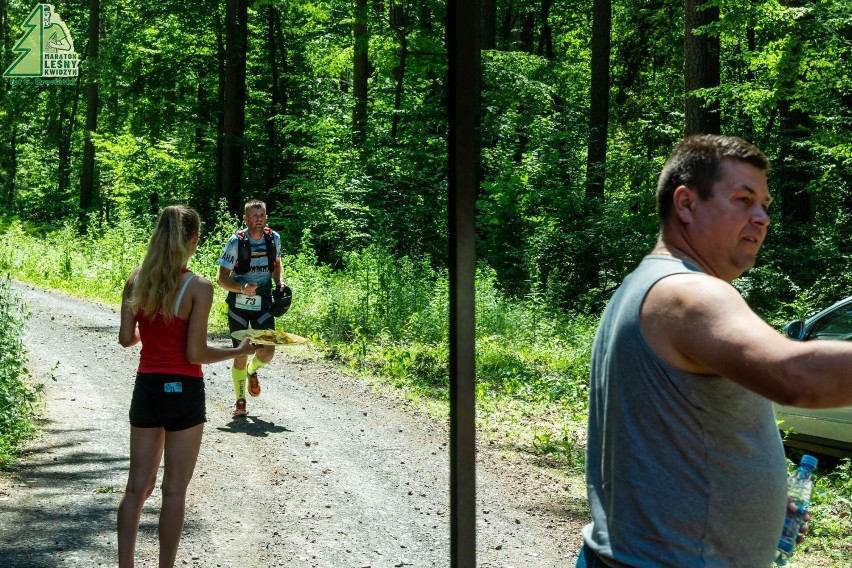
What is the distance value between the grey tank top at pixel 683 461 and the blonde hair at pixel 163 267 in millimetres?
3105

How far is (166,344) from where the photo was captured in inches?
187

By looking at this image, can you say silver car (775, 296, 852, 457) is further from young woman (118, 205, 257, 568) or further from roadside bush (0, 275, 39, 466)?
roadside bush (0, 275, 39, 466)

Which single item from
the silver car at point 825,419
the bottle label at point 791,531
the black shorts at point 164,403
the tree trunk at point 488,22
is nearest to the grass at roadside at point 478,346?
the silver car at point 825,419

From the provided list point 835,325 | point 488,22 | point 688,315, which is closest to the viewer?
point 688,315

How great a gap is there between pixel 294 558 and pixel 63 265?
66.6 ft

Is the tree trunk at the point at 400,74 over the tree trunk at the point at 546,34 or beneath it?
beneath

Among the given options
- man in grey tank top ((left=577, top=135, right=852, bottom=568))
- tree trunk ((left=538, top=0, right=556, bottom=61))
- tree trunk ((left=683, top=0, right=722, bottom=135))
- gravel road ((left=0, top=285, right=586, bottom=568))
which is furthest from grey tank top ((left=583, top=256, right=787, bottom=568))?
tree trunk ((left=538, top=0, right=556, bottom=61))

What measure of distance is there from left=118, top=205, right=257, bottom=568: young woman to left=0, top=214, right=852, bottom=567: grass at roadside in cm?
404

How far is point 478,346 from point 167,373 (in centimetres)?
923

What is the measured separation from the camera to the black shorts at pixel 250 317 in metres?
9.56

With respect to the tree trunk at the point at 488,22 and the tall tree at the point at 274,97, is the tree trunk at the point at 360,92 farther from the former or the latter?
the tall tree at the point at 274,97

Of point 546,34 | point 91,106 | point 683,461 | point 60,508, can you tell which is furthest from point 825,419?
point 91,106

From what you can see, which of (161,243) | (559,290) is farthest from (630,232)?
(161,243)

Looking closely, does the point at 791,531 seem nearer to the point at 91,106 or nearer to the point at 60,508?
the point at 60,508
